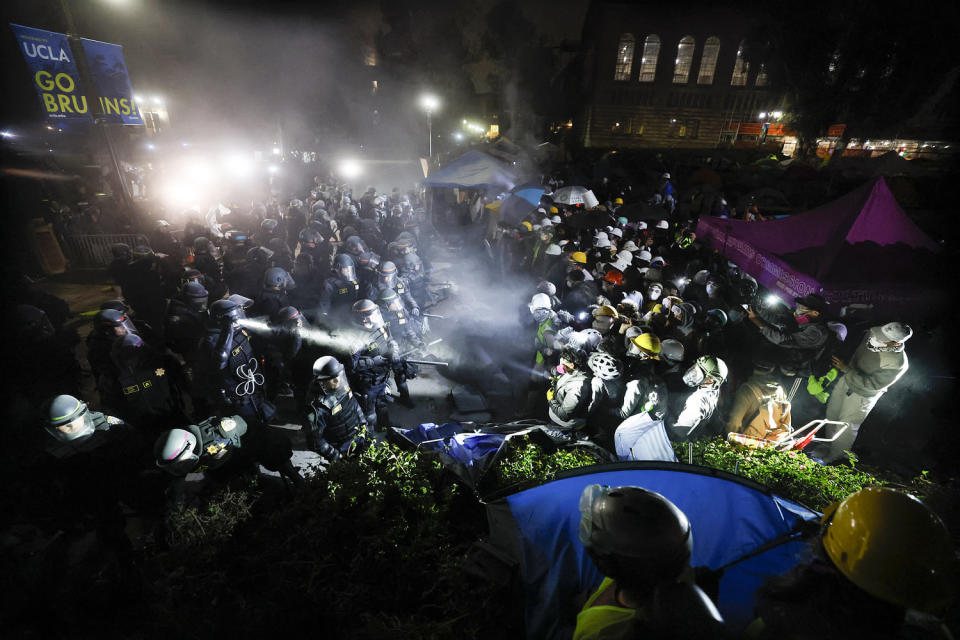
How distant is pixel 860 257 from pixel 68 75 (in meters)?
19.0

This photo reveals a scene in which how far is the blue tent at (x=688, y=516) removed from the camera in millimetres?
2689

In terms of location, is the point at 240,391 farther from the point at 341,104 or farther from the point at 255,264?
the point at 341,104

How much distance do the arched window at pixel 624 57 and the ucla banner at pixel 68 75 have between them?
3636 centimetres

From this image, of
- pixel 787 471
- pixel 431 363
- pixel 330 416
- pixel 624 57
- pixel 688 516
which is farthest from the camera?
pixel 624 57

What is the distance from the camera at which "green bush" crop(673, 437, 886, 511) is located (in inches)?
145

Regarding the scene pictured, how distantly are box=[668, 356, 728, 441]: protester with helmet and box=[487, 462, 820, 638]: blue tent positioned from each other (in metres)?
1.46

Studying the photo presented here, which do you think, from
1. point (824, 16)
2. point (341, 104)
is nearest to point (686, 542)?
point (824, 16)

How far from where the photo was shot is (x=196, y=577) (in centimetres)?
295

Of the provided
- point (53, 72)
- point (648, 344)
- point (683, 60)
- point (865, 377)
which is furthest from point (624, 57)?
point (648, 344)

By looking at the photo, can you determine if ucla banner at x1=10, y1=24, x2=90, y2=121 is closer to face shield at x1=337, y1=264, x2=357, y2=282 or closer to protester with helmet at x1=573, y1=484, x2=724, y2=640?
face shield at x1=337, y1=264, x2=357, y2=282

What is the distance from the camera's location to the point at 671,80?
35812 mm

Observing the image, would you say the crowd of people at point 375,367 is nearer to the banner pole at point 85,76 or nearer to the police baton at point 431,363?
the police baton at point 431,363

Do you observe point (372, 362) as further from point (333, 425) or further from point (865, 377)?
point (865, 377)

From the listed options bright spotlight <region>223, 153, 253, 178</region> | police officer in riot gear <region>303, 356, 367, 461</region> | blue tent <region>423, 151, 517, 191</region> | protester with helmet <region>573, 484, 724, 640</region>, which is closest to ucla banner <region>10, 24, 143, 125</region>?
blue tent <region>423, 151, 517, 191</region>
